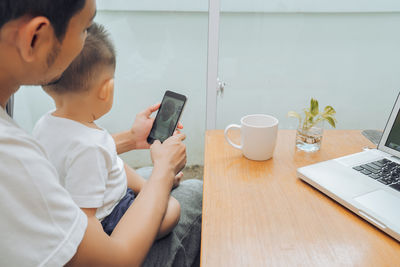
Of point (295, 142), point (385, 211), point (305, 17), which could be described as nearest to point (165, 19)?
point (305, 17)

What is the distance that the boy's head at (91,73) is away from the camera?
649mm

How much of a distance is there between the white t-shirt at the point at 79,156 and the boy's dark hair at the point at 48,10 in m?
0.28

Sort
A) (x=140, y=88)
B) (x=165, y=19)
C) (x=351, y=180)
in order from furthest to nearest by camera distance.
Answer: (x=140, y=88) < (x=165, y=19) < (x=351, y=180)

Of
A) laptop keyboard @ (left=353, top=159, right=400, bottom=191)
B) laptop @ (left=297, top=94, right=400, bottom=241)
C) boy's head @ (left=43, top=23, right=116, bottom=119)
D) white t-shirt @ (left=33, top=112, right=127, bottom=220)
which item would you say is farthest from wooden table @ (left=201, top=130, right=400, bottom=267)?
boy's head @ (left=43, top=23, right=116, bottom=119)

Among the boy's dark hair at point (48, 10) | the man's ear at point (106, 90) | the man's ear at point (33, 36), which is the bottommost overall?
the man's ear at point (106, 90)

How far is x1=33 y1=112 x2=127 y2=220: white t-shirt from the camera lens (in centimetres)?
60

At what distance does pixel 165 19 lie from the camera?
159 centimetres

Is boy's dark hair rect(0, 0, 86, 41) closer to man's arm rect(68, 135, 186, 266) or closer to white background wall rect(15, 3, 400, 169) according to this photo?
man's arm rect(68, 135, 186, 266)

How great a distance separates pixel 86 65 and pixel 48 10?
301 millimetres

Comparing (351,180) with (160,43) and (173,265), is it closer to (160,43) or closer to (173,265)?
(173,265)

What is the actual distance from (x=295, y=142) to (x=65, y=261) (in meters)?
0.74

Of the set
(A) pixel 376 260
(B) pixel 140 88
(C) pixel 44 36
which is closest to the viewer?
(C) pixel 44 36

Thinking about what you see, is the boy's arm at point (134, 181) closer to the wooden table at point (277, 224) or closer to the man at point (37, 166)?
the wooden table at point (277, 224)

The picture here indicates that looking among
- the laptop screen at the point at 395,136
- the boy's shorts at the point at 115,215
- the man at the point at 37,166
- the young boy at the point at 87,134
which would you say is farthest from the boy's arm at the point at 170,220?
the laptop screen at the point at 395,136
